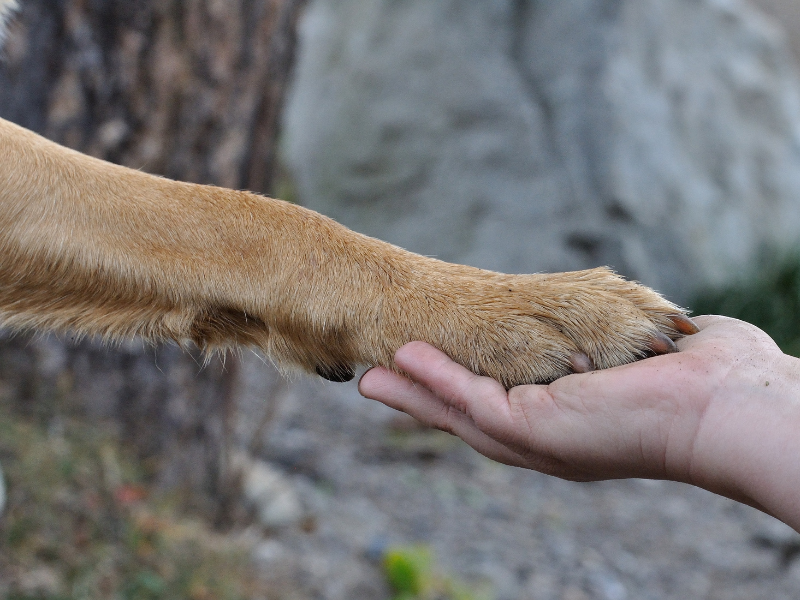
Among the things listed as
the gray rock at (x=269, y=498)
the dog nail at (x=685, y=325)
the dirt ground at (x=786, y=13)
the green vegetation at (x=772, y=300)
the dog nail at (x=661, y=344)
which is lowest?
the gray rock at (x=269, y=498)

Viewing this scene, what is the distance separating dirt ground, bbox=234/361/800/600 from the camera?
4438mm

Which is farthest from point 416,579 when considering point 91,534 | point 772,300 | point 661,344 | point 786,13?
point 786,13

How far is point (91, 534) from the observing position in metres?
3.35

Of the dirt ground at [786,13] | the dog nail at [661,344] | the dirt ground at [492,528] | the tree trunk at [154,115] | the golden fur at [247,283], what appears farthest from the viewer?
the dirt ground at [786,13]

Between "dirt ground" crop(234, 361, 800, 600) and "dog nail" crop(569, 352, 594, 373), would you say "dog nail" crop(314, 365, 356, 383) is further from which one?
"dirt ground" crop(234, 361, 800, 600)

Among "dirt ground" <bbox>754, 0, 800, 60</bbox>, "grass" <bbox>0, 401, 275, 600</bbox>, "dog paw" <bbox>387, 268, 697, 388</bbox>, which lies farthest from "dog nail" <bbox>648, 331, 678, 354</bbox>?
"dirt ground" <bbox>754, 0, 800, 60</bbox>

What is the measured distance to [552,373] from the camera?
205 centimetres

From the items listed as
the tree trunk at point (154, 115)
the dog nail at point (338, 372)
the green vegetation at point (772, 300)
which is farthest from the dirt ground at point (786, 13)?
the dog nail at point (338, 372)

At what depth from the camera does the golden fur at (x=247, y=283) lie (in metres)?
2.13

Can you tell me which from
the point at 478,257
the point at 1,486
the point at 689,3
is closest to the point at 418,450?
the point at 478,257

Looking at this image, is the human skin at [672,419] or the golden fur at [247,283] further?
the golden fur at [247,283]

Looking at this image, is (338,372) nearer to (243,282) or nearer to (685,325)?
(243,282)

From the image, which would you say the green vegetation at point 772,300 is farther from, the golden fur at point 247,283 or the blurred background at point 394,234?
the golden fur at point 247,283

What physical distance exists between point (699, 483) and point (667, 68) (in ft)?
24.6
